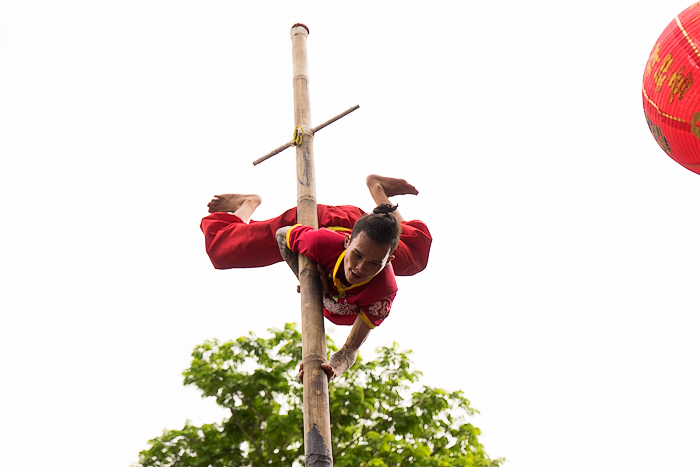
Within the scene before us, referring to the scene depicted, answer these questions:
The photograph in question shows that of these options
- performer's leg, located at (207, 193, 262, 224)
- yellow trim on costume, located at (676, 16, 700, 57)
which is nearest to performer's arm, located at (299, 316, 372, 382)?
performer's leg, located at (207, 193, 262, 224)

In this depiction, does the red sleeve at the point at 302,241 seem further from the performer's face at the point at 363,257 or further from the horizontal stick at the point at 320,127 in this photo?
the horizontal stick at the point at 320,127

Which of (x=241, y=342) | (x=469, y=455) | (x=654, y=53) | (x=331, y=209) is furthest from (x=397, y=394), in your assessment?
(x=654, y=53)

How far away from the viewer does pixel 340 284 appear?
4398mm

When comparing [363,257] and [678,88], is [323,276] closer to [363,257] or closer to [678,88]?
[363,257]

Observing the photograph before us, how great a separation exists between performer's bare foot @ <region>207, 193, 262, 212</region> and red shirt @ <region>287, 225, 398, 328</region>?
939 millimetres

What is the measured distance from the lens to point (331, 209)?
5.25 m

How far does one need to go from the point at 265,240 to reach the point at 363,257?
1.02m

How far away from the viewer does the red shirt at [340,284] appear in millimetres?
4352

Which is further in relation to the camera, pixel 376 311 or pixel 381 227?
pixel 376 311

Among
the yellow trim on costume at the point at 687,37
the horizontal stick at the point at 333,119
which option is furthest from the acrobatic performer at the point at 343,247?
the yellow trim on costume at the point at 687,37

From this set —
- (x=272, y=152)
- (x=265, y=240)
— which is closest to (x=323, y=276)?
(x=265, y=240)

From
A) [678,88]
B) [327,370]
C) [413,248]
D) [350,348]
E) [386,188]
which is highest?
[678,88]

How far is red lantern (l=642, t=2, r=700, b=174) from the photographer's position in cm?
481

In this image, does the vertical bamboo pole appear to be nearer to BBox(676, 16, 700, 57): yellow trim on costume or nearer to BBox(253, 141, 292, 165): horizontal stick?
BBox(253, 141, 292, 165): horizontal stick
